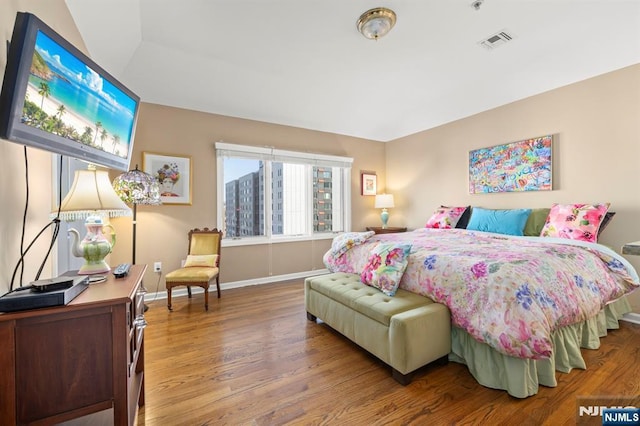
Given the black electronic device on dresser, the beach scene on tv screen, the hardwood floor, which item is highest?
the beach scene on tv screen

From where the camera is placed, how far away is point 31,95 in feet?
3.25

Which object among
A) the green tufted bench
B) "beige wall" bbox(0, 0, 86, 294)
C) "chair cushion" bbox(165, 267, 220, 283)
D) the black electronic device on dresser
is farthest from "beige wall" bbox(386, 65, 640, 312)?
"beige wall" bbox(0, 0, 86, 294)

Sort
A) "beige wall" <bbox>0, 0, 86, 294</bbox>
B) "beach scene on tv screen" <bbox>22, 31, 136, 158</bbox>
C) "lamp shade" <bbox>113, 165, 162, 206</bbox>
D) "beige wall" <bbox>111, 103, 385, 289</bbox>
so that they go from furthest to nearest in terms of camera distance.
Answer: "beige wall" <bbox>111, 103, 385, 289</bbox>
"lamp shade" <bbox>113, 165, 162, 206</bbox>
"beige wall" <bbox>0, 0, 86, 294</bbox>
"beach scene on tv screen" <bbox>22, 31, 136, 158</bbox>

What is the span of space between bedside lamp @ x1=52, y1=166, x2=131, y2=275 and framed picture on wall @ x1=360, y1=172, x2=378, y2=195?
428 cm

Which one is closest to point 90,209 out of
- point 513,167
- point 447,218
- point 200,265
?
point 200,265

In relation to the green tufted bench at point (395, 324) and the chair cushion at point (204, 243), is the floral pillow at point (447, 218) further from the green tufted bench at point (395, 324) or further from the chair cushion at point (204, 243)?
the chair cushion at point (204, 243)

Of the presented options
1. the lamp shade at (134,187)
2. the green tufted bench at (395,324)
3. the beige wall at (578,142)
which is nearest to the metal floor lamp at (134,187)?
the lamp shade at (134,187)

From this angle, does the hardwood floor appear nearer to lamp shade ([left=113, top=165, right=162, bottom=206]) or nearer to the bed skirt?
the bed skirt

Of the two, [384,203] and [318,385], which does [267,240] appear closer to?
[384,203]

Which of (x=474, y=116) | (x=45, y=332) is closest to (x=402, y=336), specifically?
(x=45, y=332)

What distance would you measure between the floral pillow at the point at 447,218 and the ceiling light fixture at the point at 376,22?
250 cm

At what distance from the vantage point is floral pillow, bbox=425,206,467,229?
150 inches

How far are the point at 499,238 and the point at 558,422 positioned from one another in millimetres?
1794

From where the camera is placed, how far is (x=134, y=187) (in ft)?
9.31
